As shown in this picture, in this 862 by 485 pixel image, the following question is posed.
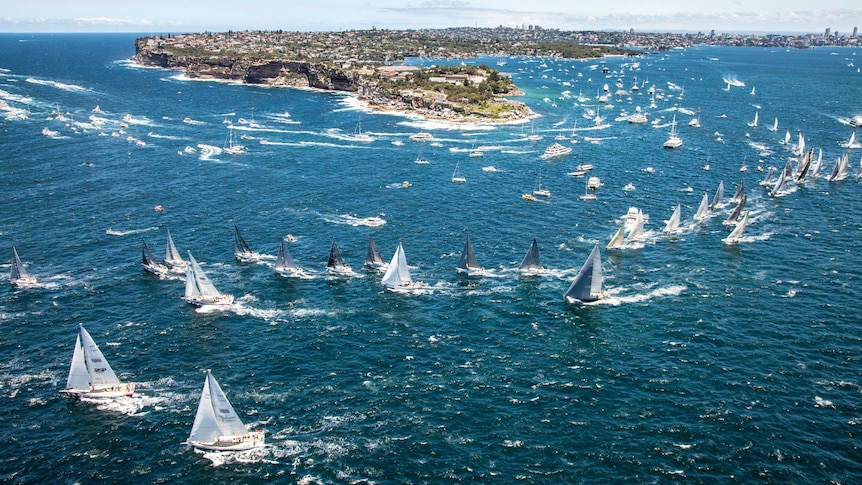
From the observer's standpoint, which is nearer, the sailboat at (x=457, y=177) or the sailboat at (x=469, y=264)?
the sailboat at (x=469, y=264)

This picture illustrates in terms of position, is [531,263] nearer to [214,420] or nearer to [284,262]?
[284,262]

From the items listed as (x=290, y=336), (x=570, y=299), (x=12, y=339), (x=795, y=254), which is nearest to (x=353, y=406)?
(x=290, y=336)

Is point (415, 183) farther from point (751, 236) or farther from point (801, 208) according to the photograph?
point (801, 208)

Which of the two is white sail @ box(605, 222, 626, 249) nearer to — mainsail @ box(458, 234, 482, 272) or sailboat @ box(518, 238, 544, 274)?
sailboat @ box(518, 238, 544, 274)

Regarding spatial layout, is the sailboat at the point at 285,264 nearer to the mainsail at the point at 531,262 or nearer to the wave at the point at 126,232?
the wave at the point at 126,232

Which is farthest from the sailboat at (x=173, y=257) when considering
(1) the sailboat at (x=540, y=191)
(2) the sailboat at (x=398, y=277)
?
(1) the sailboat at (x=540, y=191)

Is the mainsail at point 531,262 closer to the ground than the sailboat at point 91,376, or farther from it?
farther from it
